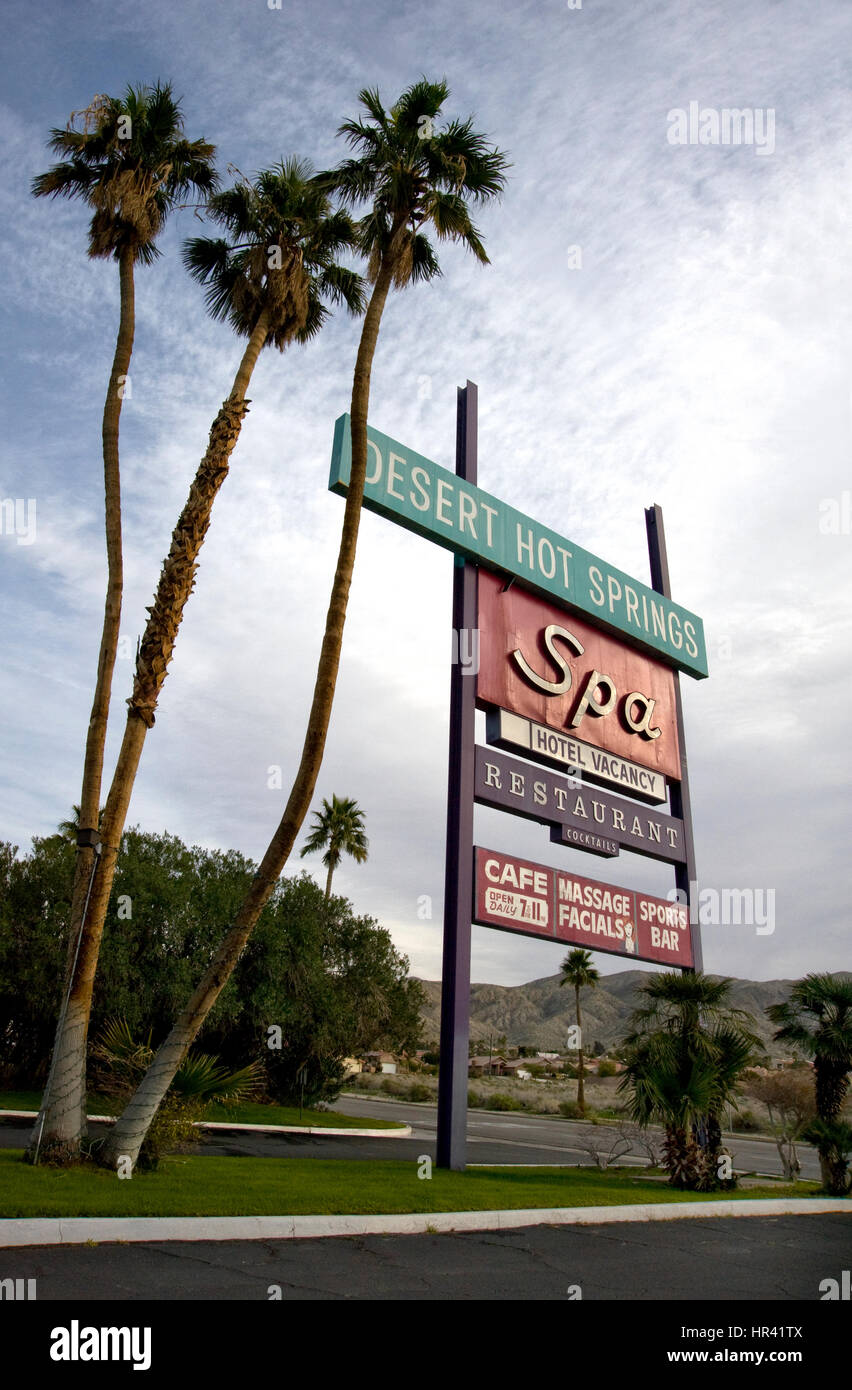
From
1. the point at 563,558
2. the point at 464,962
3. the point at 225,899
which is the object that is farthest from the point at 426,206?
the point at 225,899

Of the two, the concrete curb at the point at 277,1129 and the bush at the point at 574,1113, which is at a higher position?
the concrete curb at the point at 277,1129

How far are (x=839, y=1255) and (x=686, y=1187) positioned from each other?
5.21 m

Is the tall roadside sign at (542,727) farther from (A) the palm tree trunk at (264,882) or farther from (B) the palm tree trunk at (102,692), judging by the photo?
(B) the palm tree trunk at (102,692)

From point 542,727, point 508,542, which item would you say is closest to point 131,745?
point 542,727

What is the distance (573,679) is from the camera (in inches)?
703

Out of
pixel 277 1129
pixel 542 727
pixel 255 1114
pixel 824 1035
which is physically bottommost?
pixel 277 1129

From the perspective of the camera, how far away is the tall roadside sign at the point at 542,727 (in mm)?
14258

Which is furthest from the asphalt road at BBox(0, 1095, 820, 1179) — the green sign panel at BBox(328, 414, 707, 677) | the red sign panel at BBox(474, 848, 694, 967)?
the green sign panel at BBox(328, 414, 707, 677)

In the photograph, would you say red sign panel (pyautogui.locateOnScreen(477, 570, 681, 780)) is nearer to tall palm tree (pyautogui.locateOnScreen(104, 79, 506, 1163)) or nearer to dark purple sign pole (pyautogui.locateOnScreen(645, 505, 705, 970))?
dark purple sign pole (pyautogui.locateOnScreen(645, 505, 705, 970))

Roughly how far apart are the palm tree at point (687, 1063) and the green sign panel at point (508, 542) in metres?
7.49

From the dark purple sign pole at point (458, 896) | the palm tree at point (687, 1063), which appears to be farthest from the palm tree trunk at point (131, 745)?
the palm tree at point (687, 1063)

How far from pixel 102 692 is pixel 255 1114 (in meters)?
19.9

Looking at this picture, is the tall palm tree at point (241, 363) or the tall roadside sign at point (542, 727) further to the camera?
the tall roadside sign at point (542, 727)

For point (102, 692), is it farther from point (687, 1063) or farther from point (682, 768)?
point (682, 768)
